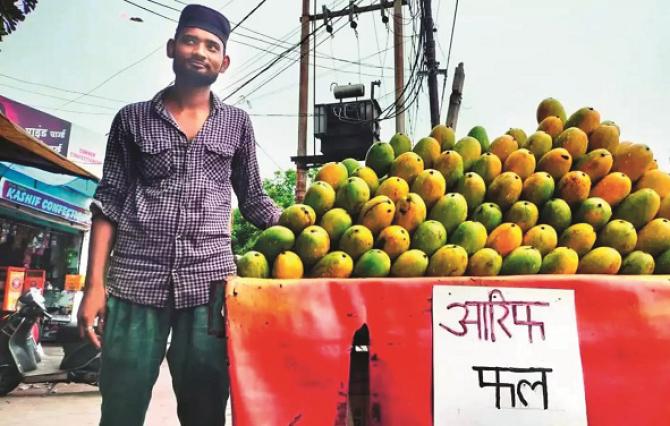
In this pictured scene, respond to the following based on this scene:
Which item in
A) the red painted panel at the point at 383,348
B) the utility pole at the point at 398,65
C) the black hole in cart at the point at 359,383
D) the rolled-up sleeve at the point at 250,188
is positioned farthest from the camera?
the utility pole at the point at 398,65

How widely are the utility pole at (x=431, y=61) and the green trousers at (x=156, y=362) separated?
6.57 meters

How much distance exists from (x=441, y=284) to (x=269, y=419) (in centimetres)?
61

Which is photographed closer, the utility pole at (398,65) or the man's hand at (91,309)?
the man's hand at (91,309)

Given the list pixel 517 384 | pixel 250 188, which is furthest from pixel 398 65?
pixel 517 384

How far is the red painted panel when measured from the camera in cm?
142

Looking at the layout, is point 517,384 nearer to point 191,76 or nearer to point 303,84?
point 191,76

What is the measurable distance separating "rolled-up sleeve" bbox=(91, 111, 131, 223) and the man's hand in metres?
0.25

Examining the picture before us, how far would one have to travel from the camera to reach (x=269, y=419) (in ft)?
4.65

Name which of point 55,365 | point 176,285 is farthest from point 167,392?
point 176,285

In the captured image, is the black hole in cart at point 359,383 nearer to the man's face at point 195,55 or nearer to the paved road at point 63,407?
the man's face at point 195,55

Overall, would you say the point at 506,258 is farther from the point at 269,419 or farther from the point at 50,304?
the point at 50,304

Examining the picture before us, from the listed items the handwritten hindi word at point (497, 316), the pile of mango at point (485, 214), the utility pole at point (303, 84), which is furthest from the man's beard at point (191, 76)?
the utility pole at point (303, 84)

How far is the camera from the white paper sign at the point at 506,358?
4.72 feet

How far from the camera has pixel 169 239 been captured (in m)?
1.73
